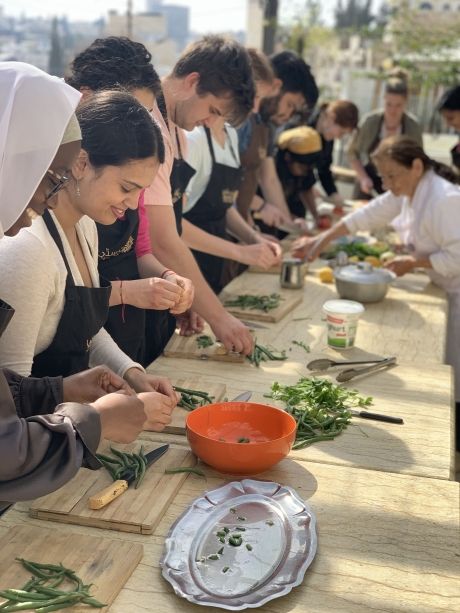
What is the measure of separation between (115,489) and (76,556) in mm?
241

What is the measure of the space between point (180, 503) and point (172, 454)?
0.21m

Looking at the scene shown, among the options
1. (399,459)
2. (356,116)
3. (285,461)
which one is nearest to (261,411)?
(285,461)

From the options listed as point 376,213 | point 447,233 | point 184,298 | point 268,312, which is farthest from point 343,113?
point 184,298

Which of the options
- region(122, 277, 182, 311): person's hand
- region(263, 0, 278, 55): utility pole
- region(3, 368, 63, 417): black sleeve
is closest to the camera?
region(3, 368, 63, 417): black sleeve

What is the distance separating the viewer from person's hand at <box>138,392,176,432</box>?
181 cm

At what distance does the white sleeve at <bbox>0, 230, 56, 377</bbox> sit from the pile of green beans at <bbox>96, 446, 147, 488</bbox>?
29 cm

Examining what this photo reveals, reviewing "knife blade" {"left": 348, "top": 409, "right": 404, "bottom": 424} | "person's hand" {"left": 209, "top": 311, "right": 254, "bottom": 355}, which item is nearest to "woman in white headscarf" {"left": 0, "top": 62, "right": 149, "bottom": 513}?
"knife blade" {"left": 348, "top": 409, "right": 404, "bottom": 424}

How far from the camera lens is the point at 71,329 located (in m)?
1.98

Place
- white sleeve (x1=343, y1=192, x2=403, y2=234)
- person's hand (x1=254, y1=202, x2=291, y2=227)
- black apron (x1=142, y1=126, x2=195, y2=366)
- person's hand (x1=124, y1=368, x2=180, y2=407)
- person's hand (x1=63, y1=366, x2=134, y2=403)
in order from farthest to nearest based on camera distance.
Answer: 1. person's hand (x1=254, y1=202, x2=291, y2=227)
2. white sleeve (x1=343, y1=192, x2=403, y2=234)
3. black apron (x1=142, y1=126, x2=195, y2=366)
4. person's hand (x1=124, y1=368, x2=180, y2=407)
5. person's hand (x1=63, y1=366, x2=134, y2=403)

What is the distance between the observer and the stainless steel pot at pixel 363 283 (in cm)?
346

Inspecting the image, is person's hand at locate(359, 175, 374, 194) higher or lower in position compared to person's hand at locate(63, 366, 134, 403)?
lower

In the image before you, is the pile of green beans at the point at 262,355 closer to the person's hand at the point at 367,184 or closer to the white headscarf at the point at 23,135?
the white headscarf at the point at 23,135

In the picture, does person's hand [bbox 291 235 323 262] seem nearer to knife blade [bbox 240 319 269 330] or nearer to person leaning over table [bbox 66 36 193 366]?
knife blade [bbox 240 319 269 330]

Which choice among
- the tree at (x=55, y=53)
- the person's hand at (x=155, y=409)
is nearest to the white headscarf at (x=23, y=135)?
the person's hand at (x=155, y=409)
